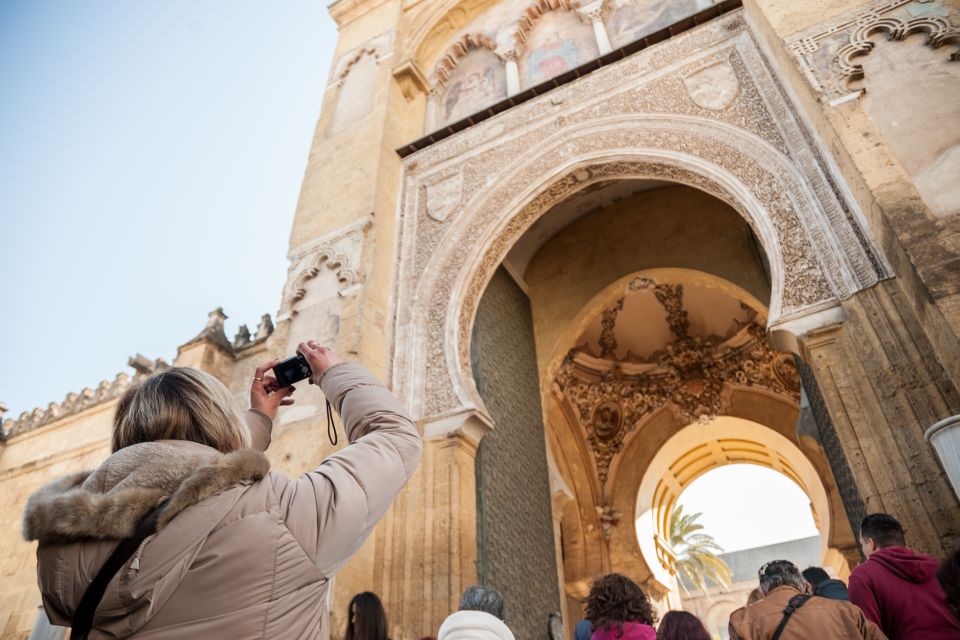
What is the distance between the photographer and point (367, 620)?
221cm

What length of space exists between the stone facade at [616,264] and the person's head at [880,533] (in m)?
0.83

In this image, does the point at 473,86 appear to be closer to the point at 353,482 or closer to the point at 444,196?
the point at 444,196

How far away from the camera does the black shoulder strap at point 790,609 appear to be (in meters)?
1.94

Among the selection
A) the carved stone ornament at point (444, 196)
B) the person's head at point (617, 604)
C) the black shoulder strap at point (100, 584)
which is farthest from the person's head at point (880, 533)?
the carved stone ornament at point (444, 196)

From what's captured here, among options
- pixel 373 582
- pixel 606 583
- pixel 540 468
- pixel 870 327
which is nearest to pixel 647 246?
pixel 540 468

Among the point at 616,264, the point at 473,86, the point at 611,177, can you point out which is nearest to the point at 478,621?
the point at 611,177

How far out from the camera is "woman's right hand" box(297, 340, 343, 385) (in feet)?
3.89

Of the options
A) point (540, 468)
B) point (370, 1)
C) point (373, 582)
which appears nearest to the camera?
point (373, 582)

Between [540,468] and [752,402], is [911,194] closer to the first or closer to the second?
[540,468]

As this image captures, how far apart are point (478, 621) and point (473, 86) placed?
22.2 ft

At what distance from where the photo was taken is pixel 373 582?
4.41m

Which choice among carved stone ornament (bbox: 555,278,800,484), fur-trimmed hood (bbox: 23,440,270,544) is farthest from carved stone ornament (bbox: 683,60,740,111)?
fur-trimmed hood (bbox: 23,440,270,544)

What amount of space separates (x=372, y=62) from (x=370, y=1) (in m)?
1.56

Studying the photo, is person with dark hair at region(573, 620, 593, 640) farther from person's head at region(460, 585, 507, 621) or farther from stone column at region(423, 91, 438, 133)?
stone column at region(423, 91, 438, 133)
